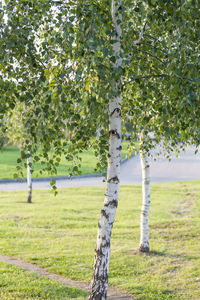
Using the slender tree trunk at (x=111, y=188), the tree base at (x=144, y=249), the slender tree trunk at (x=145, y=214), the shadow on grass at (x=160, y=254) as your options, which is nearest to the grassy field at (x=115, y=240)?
the shadow on grass at (x=160, y=254)

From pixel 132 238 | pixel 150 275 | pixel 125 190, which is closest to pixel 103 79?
pixel 150 275

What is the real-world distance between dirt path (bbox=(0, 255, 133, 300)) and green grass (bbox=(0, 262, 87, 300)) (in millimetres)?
442

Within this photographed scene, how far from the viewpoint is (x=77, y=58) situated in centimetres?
516

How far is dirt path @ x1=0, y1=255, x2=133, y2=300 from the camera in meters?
8.58

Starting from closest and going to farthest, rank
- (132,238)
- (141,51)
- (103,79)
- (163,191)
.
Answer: (103,79) → (141,51) → (132,238) → (163,191)

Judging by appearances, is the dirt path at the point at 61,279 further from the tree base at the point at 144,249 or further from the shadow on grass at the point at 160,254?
the tree base at the point at 144,249

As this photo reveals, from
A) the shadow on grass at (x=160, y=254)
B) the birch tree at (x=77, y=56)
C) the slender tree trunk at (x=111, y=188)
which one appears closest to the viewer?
the birch tree at (x=77, y=56)

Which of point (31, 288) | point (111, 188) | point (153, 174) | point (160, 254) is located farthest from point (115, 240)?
point (153, 174)

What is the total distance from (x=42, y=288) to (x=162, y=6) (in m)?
5.46

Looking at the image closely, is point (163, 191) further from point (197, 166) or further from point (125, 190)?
point (197, 166)

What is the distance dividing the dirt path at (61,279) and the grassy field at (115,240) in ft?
0.63

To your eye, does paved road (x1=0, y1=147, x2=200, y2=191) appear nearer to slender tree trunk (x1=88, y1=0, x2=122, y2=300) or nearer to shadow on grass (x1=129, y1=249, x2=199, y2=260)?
shadow on grass (x1=129, y1=249, x2=199, y2=260)

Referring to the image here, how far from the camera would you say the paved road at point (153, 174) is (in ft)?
84.8

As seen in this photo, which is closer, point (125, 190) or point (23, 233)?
point (23, 233)
